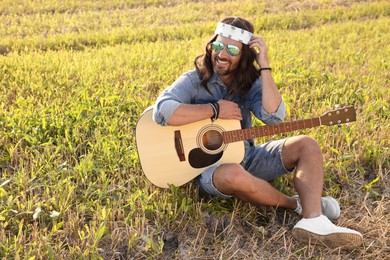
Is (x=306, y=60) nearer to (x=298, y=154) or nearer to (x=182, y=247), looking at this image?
(x=298, y=154)

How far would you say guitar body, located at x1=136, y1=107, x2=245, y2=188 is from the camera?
9.76 feet

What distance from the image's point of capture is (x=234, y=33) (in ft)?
10.0

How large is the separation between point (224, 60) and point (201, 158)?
67 centimetres

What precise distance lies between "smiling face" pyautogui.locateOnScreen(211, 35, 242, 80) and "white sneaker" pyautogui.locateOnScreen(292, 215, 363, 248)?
1.09 m

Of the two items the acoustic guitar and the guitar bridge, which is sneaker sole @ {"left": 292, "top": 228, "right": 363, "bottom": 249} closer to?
the acoustic guitar

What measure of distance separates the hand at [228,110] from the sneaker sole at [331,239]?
2.57 ft

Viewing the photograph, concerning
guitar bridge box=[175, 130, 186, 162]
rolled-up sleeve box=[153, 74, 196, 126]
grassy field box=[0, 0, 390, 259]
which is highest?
rolled-up sleeve box=[153, 74, 196, 126]

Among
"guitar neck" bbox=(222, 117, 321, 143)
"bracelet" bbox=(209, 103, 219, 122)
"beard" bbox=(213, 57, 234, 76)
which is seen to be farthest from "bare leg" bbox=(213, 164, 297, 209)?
"beard" bbox=(213, 57, 234, 76)

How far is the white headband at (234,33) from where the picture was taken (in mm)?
3053

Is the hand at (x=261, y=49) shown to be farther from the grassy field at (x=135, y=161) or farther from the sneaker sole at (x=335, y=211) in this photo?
the sneaker sole at (x=335, y=211)

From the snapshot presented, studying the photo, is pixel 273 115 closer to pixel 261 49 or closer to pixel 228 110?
pixel 228 110

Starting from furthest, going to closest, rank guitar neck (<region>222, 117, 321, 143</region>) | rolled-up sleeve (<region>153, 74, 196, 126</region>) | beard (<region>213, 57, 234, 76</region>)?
1. beard (<region>213, 57, 234, 76</region>)
2. guitar neck (<region>222, 117, 321, 143</region>)
3. rolled-up sleeve (<region>153, 74, 196, 126</region>)

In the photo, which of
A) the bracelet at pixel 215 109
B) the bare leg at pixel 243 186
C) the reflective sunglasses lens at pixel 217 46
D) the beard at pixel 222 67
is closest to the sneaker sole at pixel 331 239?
the bare leg at pixel 243 186

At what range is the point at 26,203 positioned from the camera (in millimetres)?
2896
